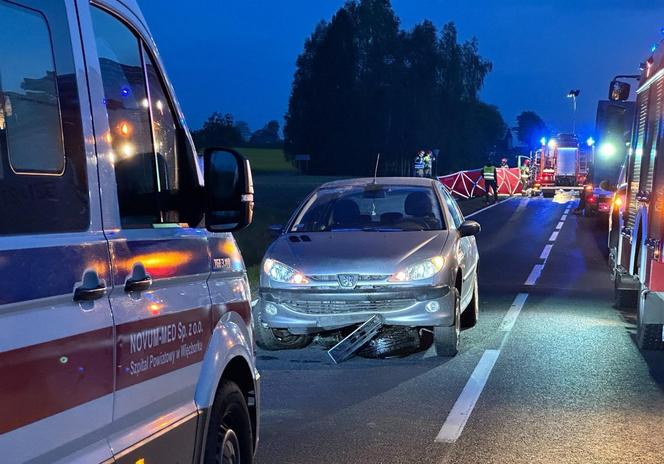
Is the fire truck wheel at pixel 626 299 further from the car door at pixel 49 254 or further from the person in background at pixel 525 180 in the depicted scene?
the person in background at pixel 525 180

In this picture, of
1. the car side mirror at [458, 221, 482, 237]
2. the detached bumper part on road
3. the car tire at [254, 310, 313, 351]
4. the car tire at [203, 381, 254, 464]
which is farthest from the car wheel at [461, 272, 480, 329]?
the car tire at [203, 381, 254, 464]

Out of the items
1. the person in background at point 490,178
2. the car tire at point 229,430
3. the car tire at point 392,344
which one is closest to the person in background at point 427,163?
the person in background at point 490,178

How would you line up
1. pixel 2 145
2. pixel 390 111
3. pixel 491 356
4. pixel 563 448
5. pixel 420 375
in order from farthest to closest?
pixel 390 111, pixel 491 356, pixel 420 375, pixel 563 448, pixel 2 145

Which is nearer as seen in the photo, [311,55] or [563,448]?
[563,448]

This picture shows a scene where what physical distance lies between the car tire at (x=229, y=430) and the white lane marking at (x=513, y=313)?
614 centimetres

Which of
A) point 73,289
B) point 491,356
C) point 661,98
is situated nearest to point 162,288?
point 73,289

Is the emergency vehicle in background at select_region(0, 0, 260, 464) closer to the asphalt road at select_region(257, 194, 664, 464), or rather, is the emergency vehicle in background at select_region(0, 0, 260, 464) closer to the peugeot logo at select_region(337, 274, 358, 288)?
the asphalt road at select_region(257, 194, 664, 464)

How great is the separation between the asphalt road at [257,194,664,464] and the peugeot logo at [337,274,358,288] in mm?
752

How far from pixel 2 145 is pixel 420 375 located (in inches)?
226

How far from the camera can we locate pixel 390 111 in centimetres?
9681

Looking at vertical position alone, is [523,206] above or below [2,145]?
below

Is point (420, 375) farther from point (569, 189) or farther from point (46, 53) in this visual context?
point (569, 189)

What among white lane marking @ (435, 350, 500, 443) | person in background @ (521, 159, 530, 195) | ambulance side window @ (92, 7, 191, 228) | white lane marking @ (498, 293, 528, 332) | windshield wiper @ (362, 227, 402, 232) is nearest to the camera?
ambulance side window @ (92, 7, 191, 228)

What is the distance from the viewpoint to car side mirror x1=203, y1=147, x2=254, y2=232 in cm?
362
